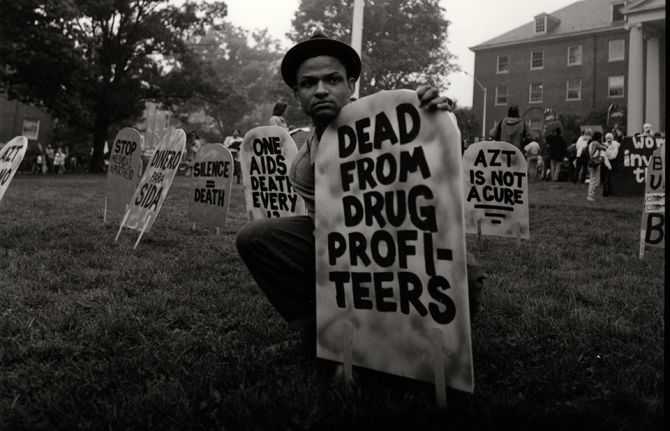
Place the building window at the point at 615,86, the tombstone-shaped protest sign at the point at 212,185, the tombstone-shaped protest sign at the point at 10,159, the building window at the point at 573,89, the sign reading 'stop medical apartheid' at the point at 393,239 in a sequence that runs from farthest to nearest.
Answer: the building window at the point at 573,89 < the building window at the point at 615,86 < the tombstone-shaped protest sign at the point at 212,185 < the tombstone-shaped protest sign at the point at 10,159 < the sign reading 'stop medical apartheid' at the point at 393,239

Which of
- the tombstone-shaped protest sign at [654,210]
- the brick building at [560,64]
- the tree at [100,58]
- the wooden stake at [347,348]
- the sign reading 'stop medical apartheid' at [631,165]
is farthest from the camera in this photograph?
the brick building at [560,64]

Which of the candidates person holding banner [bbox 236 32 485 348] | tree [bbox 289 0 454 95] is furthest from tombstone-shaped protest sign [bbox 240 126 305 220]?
tree [bbox 289 0 454 95]

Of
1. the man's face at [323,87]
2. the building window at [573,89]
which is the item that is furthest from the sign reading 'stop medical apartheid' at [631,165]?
the building window at [573,89]

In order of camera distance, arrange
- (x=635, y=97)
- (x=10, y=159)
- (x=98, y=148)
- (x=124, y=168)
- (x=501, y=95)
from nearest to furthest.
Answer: (x=10, y=159) < (x=124, y=168) < (x=635, y=97) < (x=98, y=148) < (x=501, y=95)

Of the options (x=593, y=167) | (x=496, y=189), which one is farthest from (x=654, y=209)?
(x=593, y=167)

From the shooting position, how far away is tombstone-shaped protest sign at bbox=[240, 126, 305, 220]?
557 cm

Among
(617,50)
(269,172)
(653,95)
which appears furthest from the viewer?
(617,50)

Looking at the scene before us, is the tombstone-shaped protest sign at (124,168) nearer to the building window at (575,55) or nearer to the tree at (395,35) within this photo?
the tree at (395,35)

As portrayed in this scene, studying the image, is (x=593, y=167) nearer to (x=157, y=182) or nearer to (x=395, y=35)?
(x=157, y=182)

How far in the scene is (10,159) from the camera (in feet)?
18.0

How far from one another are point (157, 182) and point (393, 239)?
4368mm

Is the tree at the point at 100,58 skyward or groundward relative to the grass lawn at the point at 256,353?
skyward

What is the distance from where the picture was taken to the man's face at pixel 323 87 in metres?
2.46

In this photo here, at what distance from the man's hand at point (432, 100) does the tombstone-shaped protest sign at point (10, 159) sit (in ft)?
15.1
